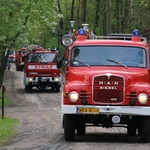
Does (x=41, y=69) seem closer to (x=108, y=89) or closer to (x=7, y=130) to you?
(x=7, y=130)

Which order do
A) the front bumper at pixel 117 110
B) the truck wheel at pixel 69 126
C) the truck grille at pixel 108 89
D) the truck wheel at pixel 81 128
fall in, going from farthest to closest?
the truck wheel at pixel 81 128 < the truck wheel at pixel 69 126 < the truck grille at pixel 108 89 < the front bumper at pixel 117 110

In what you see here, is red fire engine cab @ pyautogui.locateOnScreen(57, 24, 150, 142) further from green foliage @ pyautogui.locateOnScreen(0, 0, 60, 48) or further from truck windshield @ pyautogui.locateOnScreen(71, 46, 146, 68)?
green foliage @ pyautogui.locateOnScreen(0, 0, 60, 48)

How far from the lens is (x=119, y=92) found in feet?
46.1

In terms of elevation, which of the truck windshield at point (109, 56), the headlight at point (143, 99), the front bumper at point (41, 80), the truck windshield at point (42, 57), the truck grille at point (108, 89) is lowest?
the headlight at point (143, 99)

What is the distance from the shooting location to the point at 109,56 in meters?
15.1

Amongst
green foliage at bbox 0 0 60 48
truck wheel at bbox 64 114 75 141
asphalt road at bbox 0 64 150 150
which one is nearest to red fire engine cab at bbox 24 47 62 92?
green foliage at bbox 0 0 60 48

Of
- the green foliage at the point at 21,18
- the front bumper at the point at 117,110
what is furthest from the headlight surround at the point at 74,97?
the green foliage at the point at 21,18

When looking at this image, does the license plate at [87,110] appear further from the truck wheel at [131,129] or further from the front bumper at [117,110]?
the truck wheel at [131,129]

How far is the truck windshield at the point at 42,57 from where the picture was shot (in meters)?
37.0

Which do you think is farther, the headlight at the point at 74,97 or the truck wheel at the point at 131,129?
the truck wheel at the point at 131,129

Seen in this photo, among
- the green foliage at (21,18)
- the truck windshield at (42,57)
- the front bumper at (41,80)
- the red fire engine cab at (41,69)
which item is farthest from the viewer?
→ the front bumper at (41,80)

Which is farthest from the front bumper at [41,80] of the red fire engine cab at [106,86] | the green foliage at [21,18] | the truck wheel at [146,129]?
the truck wheel at [146,129]

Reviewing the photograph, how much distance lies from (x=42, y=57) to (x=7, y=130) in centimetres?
1961

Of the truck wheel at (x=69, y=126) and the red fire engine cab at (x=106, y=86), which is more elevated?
the red fire engine cab at (x=106, y=86)
